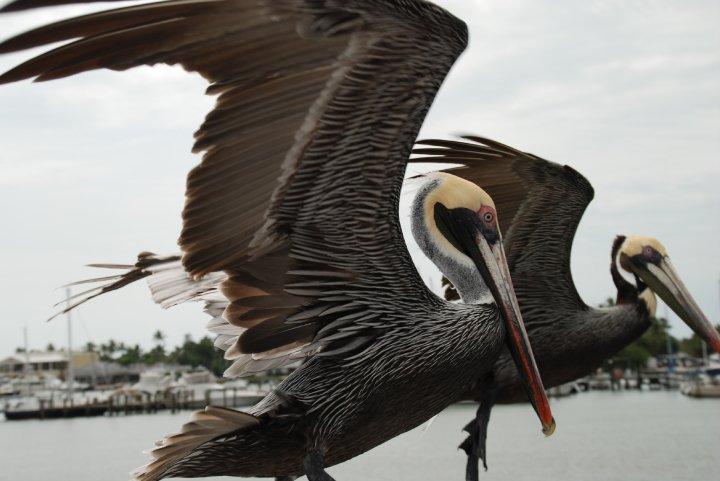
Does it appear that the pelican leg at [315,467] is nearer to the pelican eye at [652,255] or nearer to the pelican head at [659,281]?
the pelican head at [659,281]

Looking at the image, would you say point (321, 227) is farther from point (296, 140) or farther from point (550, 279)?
point (550, 279)

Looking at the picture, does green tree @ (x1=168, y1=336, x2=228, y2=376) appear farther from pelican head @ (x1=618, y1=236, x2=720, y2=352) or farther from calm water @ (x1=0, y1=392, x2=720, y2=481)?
pelican head @ (x1=618, y1=236, x2=720, y2=352)

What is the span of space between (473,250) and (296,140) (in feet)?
4.78

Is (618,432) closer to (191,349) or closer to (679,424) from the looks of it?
(679,424)

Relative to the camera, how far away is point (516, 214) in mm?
7891

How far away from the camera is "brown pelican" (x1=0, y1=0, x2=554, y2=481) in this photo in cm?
403

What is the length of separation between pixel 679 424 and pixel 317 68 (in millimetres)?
35368

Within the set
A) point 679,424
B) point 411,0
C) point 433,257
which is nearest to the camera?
point 411,0

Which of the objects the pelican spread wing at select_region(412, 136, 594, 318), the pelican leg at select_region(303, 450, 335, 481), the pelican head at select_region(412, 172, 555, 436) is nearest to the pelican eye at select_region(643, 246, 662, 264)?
the pelican spread wing at select_region(412, 136, 594, 318)

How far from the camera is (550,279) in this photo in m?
7.66

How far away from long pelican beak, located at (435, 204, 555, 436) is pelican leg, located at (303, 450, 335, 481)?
117 cm

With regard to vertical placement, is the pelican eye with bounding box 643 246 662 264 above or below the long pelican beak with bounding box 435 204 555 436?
above

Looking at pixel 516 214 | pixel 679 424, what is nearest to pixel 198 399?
pixel 679 424

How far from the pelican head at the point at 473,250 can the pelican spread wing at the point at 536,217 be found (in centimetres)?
211
